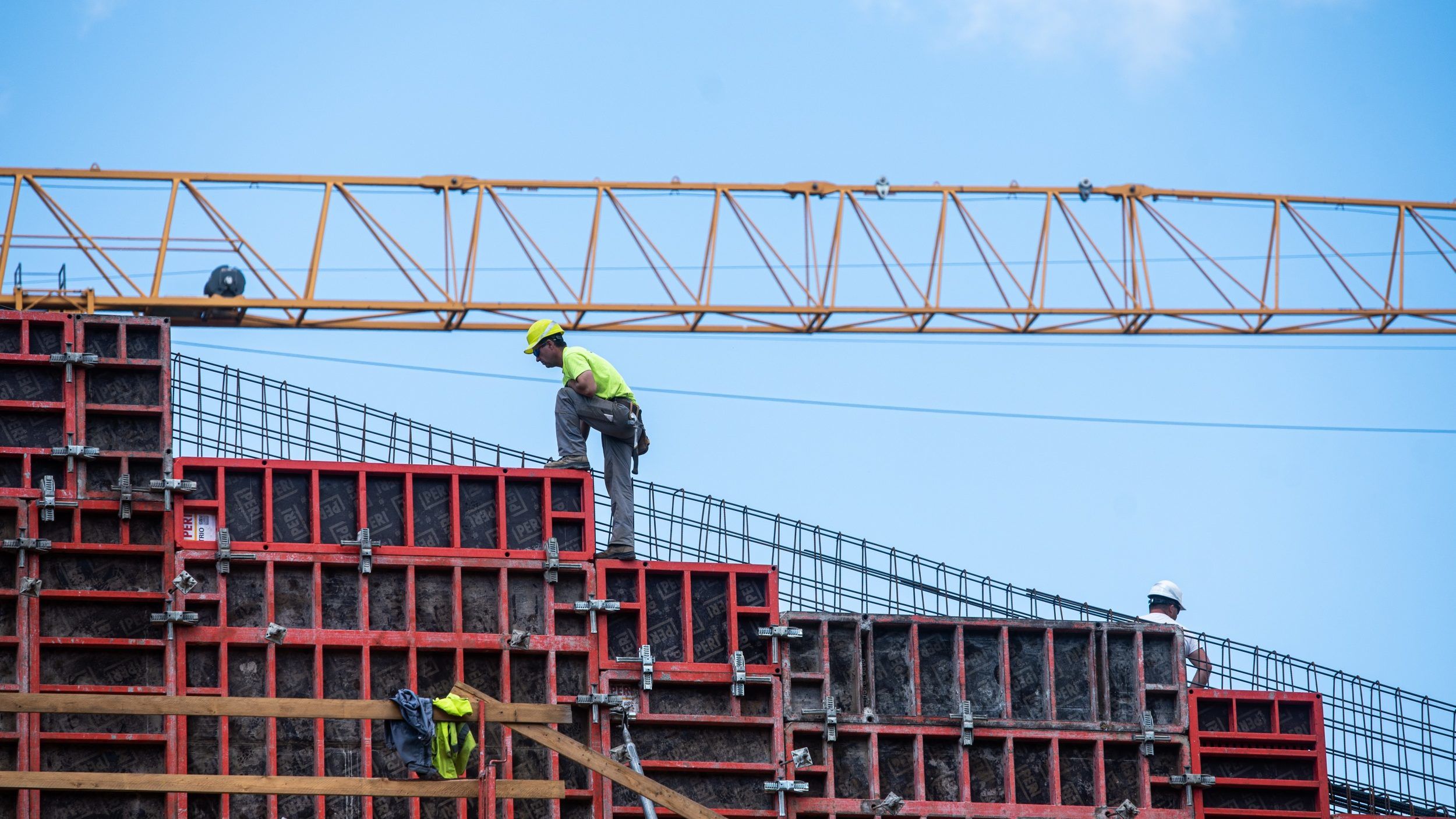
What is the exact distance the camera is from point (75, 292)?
39625 mm

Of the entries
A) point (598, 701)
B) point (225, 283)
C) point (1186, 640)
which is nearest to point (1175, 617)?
point (1186, 640)

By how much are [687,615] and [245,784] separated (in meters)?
6.90

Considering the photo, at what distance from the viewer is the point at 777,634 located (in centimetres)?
2366

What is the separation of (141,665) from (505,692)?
3902mm

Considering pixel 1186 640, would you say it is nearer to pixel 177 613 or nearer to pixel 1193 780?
pixel 1193 780

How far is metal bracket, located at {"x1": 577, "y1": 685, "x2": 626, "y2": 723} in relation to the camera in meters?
22.7

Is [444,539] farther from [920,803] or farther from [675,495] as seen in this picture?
[920,803]

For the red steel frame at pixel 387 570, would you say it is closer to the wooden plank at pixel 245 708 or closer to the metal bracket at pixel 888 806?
the metal bracket at pixel 888 806

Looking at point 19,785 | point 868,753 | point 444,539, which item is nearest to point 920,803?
point 868,753

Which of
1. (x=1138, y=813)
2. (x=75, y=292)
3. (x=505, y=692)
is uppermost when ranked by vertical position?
(x=75, y=292)

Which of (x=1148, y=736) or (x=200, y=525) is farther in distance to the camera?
(x=1148, y=736)

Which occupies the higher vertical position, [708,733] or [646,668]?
[646,668]

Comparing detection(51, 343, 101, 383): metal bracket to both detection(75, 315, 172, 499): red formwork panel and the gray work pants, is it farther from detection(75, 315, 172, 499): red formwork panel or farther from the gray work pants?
the gray work pants

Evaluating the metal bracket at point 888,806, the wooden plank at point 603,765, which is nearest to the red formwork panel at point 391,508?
the wooden plank at point 603,765
